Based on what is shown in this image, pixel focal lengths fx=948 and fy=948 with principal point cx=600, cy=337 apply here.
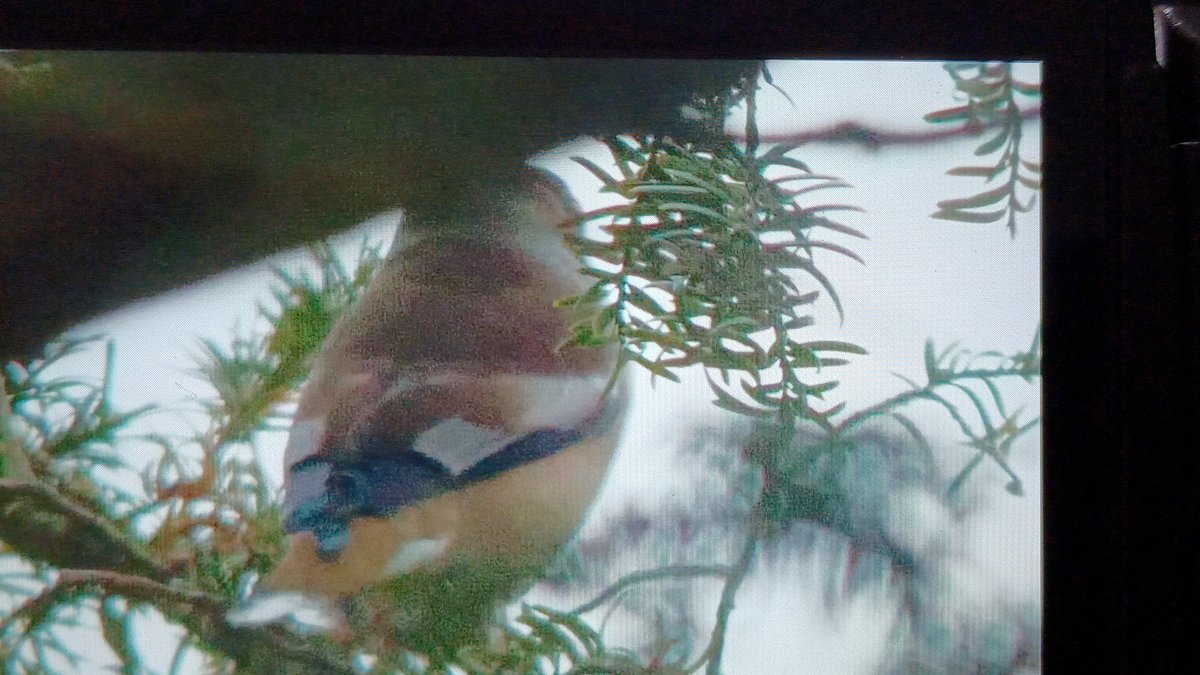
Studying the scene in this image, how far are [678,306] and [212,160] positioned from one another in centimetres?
31

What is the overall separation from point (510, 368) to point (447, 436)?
58 millimetres

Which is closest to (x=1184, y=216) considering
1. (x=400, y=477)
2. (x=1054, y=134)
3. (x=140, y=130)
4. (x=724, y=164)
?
(x=1054, y=134)

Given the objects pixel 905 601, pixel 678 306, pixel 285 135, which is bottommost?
pixel 905 601

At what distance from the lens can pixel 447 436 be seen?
60 centimetres

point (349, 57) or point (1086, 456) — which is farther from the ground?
point (349, 57)

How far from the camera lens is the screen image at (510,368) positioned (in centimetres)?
59

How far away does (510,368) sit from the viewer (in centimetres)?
60

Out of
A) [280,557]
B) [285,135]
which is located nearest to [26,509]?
[280,557]

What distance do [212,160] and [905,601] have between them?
0.52 metres

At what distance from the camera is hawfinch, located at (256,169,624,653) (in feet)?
1.94

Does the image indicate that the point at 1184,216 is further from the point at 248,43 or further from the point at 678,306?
the point at 248,43

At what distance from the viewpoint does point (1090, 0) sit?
1.95 ft

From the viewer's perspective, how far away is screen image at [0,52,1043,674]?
0.59m

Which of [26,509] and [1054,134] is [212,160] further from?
[1054,134]
